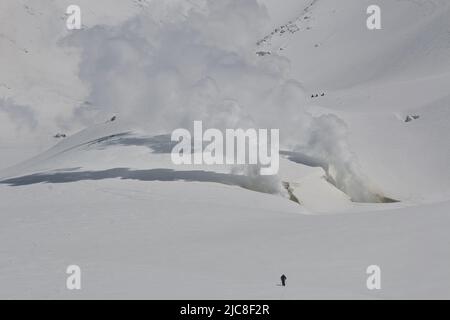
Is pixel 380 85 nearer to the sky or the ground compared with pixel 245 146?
nearer to the sky

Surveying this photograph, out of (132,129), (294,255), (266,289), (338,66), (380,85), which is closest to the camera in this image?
(266,289)

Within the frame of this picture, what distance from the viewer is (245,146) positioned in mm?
55406

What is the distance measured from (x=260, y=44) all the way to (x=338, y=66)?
33.7 meters

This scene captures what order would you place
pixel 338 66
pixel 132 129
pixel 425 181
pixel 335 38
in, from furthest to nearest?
pixel 335 38 < pixel 338 66 < pixel 132 129 < pixel 425 181

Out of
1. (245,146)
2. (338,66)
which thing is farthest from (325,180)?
(338,66)

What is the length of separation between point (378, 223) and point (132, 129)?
38.4m

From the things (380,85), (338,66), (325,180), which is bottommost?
(325,180)
